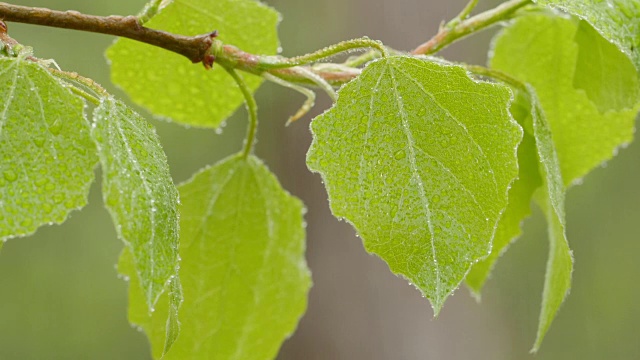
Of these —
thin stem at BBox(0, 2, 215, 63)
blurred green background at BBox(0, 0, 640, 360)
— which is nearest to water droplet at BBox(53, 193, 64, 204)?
thin stem at BBox(0, 2, 215, 63)

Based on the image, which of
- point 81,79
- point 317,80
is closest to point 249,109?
point 317,80

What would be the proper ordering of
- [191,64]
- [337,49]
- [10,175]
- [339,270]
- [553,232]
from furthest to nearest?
[339,270], [191,64], [553,232], [337,49], [10,175]

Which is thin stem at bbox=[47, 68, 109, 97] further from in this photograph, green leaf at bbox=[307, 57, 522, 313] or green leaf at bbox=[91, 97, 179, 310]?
green leaf at bbox=[307, 57, 522, 313]

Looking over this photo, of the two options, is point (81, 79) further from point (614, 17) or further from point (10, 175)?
point (614, 17)

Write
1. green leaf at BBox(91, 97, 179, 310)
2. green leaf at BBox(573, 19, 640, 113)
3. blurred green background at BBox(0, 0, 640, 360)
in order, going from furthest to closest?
blurred green background at BBox(0, 0, 640, 360) → green leaf at BBox(573, 19, 640, 113) → green leaf at BBox(91, 97, 179, 310)

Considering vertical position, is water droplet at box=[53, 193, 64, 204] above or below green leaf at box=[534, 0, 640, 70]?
below

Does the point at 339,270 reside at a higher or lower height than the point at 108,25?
lower
